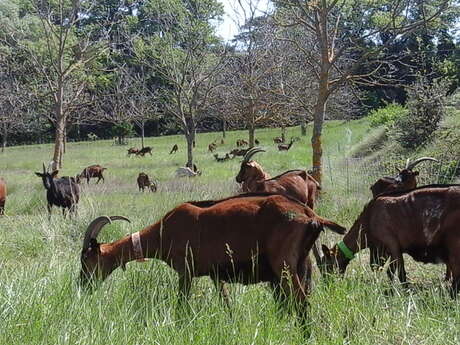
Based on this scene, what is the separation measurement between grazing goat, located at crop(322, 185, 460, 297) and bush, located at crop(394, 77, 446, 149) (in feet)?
39.2

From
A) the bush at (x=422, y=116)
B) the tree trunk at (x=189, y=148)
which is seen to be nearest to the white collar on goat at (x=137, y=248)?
the bush at (x=422, y=116)

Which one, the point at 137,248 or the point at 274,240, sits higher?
the point at 274,240

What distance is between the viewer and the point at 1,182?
14414 millimetres

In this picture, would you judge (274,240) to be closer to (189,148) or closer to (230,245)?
(230,245)

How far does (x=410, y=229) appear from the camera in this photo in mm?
6457

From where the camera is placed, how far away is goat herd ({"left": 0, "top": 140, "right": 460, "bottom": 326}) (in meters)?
5.22

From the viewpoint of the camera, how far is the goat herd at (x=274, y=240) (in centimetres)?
522

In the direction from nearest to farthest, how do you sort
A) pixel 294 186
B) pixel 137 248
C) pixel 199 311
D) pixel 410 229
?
1. pixel 199 311
2. pixel 137 248
3. pixel 410 229
4. pixel 294 186

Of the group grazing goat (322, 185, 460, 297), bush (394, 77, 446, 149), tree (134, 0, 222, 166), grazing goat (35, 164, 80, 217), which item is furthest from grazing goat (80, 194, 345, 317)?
tree (134, 0, 222, 166)

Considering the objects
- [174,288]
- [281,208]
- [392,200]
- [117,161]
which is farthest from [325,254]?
[117,161]

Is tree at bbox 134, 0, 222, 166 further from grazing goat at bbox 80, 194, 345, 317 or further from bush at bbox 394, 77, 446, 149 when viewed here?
grazing goat at bbox 80, 194, 345, 317

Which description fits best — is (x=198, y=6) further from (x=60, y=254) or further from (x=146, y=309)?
(x=146, y=309)

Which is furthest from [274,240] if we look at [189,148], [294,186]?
[189,148]

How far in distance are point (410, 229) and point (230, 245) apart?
2173 millimetres
